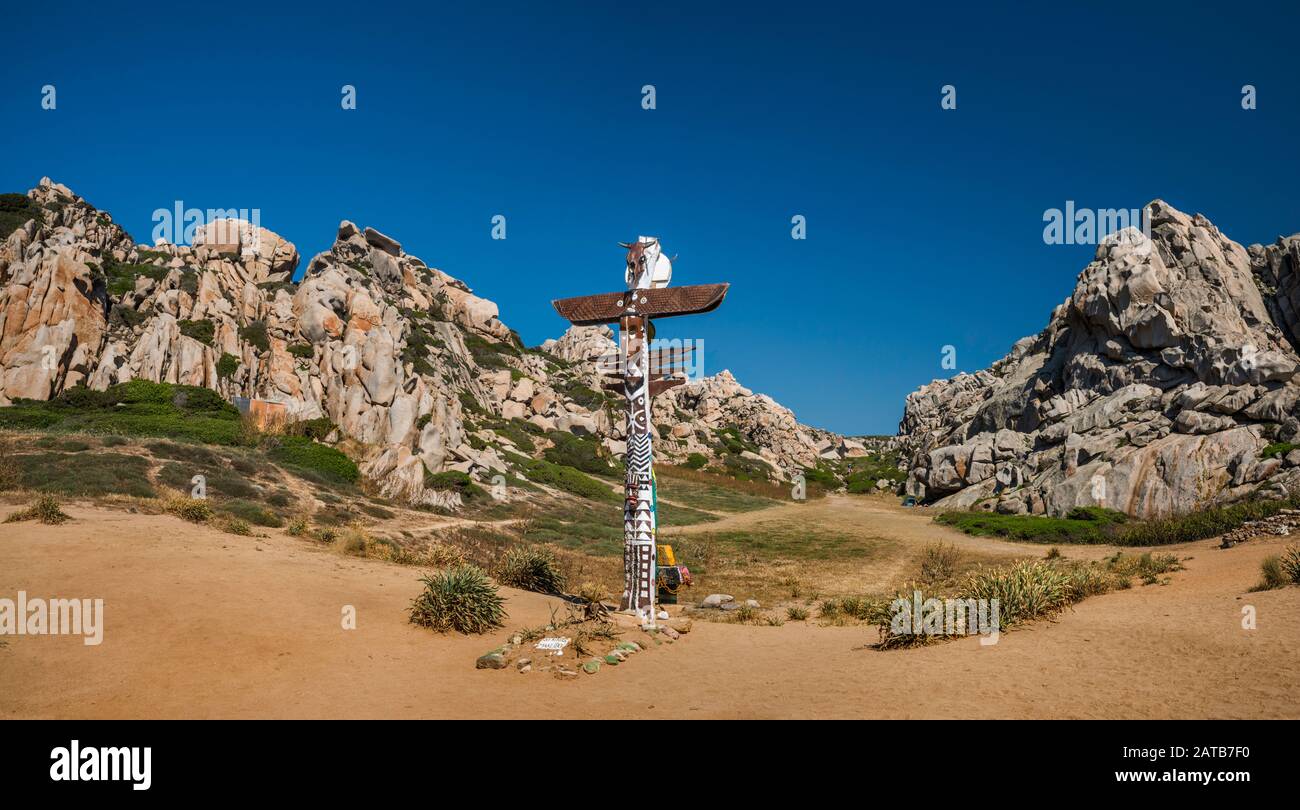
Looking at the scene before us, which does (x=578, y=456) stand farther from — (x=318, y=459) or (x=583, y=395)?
(x=318, y=459)

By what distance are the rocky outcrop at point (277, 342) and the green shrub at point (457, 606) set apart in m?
11.4

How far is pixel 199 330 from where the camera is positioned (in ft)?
128

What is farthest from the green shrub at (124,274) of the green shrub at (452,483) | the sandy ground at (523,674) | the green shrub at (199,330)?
the sandy ground at (523,674)

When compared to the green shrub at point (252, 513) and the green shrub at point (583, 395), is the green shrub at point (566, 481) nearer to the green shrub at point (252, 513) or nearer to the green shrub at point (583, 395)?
the green shrub at point (583, 395)

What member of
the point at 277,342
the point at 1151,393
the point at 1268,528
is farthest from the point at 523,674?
the point at 1151,393

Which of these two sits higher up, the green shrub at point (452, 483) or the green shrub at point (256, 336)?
the green shrub at point (256, 336)

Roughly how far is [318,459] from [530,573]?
17824 mm

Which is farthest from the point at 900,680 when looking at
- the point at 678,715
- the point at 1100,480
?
the point at 1100,480

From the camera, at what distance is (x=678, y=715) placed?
7.53 metres

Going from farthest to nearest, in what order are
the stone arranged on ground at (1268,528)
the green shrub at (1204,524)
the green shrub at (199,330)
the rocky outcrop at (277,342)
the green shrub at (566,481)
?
1. the green shrub at (566,481)
2. the green shrub at (199,330)
3. the rocky outcrop at (277,342)
4. the green shrub at (1204,524)
5. the stone arranged on ground at (1268,528)

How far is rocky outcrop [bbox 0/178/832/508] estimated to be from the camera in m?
34.3

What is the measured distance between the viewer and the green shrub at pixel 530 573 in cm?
1634
